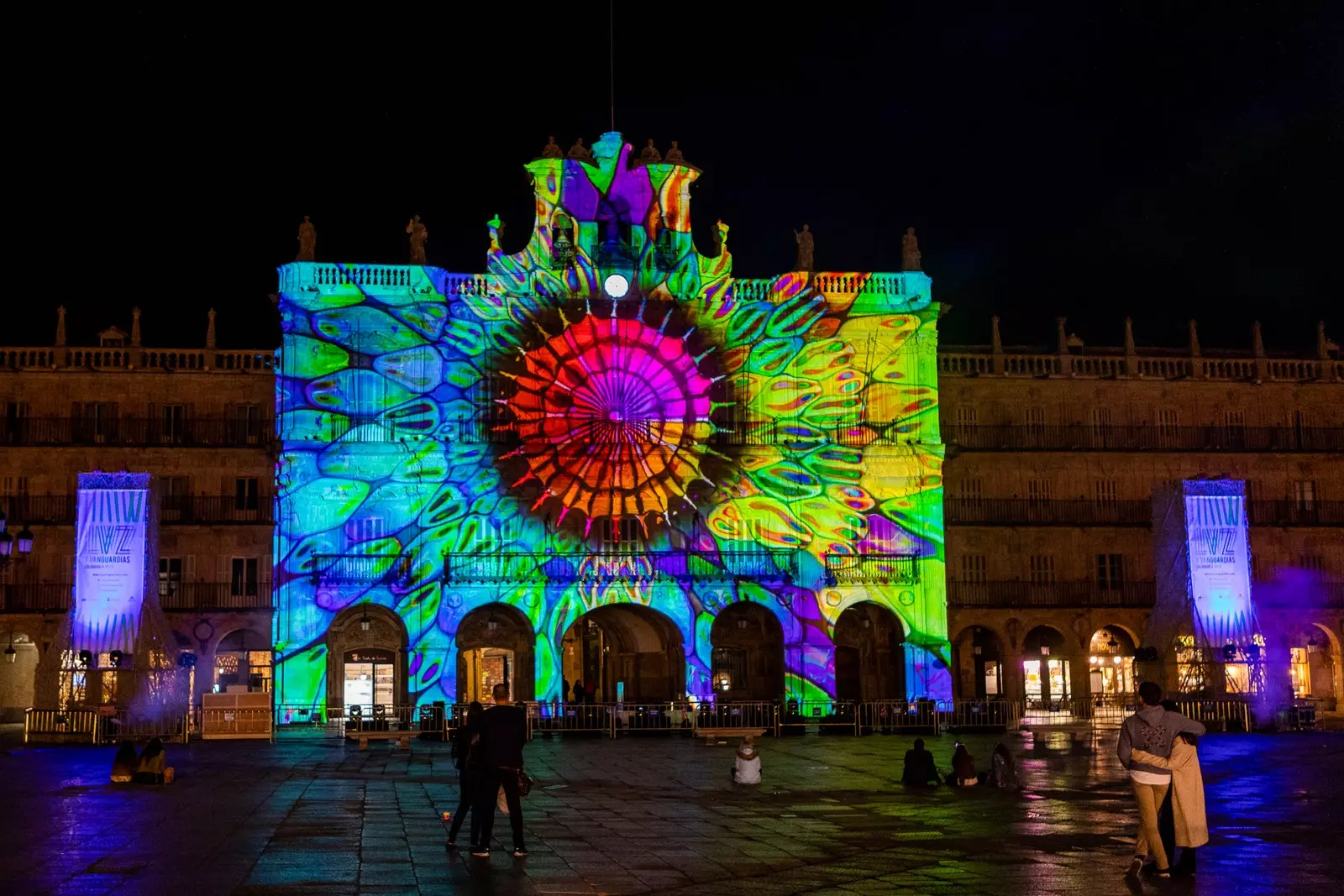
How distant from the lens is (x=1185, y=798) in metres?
13.4

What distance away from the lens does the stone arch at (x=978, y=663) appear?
5422 cm

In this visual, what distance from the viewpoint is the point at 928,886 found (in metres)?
13.2

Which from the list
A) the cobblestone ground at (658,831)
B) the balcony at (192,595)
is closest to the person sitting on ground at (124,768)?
the cobblestone ground at (658,831)

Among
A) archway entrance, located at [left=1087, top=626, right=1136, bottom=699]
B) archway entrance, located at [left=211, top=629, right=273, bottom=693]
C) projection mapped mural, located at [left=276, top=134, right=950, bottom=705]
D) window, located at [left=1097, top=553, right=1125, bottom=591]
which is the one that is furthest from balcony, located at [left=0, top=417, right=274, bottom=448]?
archway entrance, located at [left=1087, top=626, right=1136, bottom=699]

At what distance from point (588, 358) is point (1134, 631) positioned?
19893 mm

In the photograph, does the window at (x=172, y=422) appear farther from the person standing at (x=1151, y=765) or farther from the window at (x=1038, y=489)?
the person standing at (x=1151, y=765)

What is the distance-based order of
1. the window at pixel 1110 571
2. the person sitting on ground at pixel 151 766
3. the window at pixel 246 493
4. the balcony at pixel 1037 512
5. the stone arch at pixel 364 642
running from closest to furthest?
the person sitting on ground at pixel 151 766, the stone arch at pixel 364 642, the window at pixel 246 493, the balcony at pixel 1037 512, the window at pixel 1110 571

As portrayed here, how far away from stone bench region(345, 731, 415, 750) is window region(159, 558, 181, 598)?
15.6 m

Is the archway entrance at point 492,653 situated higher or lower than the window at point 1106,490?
lower

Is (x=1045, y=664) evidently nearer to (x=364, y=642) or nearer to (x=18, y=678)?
(x=364, y=642)

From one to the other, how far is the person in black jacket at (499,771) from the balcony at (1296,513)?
43262 millimetres

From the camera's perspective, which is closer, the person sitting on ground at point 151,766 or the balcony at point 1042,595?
the person sitting on ground at point 151,766

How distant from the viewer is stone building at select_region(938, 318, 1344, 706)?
53.2 m

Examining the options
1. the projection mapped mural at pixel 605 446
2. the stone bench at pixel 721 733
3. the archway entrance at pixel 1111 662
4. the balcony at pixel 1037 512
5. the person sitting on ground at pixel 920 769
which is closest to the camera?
the person sitting on ground at pixel 920 769
